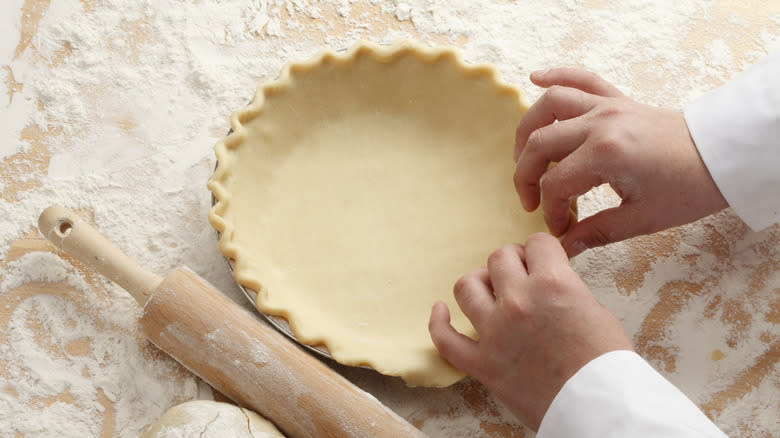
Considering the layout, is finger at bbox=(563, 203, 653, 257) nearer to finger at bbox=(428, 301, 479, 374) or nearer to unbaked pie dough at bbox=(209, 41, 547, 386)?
unbaked pie dough at bbox=(209, 41, 547, 386)

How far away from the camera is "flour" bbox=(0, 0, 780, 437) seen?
1.04 metres

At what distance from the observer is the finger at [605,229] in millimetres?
→ 949

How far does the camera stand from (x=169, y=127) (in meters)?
1.18

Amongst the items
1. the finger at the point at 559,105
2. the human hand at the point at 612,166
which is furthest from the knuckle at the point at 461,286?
the finger at the point at 559,105

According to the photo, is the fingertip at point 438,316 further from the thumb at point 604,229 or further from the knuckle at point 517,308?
the thumb at point 604,229

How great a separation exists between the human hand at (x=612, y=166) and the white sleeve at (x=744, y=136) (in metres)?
0.02

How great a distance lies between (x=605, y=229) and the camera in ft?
3.18

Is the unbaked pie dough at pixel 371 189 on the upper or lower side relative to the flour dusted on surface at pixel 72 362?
upper

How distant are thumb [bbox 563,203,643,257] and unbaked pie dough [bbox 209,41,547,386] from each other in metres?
0.08

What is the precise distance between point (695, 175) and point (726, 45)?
0.45 meters

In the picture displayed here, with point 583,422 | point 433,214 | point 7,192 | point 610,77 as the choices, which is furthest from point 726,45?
point 7,192

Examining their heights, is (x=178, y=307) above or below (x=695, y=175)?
below

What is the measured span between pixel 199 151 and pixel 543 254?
0.64 meters

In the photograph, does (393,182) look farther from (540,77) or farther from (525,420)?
(525,420)
